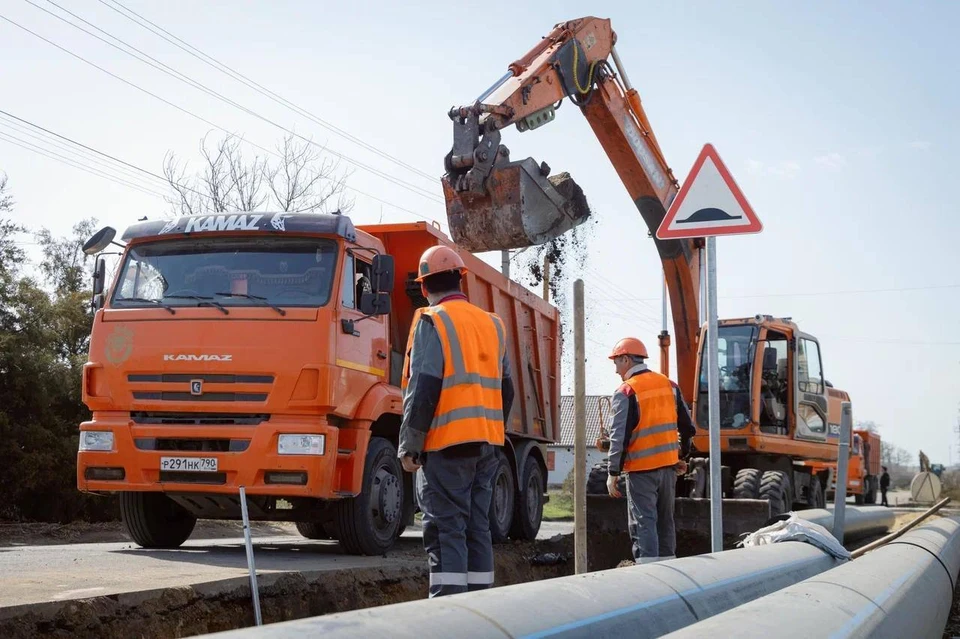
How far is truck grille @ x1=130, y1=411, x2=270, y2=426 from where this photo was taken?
7828 mm

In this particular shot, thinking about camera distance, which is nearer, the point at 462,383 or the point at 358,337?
the point at 462,383

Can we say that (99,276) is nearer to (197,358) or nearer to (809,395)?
(197,358)

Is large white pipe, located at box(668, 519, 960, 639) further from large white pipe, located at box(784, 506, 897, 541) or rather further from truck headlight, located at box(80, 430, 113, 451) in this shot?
truck headlight, located at box(80, 430, 113, 451)

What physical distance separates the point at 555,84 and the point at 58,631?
317 inches

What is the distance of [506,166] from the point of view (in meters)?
10.2

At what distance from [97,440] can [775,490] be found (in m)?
7.56

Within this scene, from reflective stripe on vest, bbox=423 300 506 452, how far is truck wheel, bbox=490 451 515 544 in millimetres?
4916

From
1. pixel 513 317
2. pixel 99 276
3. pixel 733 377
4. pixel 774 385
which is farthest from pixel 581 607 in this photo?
pixel 774 385

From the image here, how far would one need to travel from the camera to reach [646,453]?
25.7 feet

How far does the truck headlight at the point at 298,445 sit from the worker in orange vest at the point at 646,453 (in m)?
2.13

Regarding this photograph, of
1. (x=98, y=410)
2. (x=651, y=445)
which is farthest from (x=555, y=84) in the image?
(x=98, y=410)

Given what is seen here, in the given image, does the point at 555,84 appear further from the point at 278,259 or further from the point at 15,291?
the point at 15,291

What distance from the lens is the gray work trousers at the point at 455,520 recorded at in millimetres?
5215

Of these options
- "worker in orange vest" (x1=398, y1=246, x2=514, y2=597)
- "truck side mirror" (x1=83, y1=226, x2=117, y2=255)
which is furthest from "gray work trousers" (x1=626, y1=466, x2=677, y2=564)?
"truck side mirror" (x1=83, y1=226, x2=117, y2=255)
